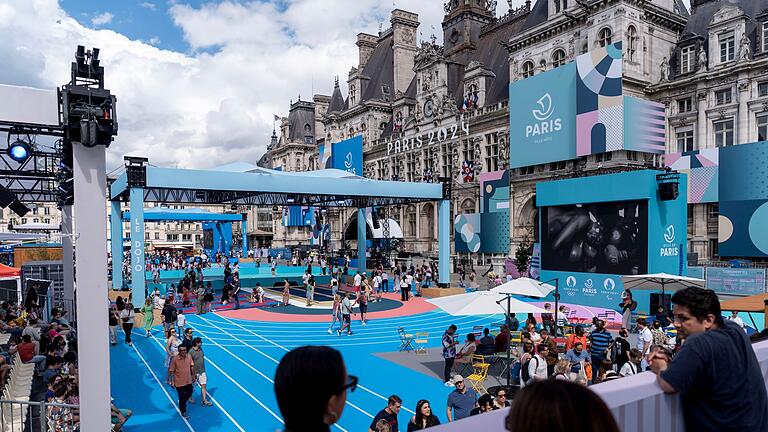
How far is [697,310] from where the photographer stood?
3.02 metres

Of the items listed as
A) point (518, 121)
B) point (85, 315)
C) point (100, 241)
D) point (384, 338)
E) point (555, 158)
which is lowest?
point (384, 338)

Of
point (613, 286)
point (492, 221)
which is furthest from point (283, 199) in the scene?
point (613, 286)

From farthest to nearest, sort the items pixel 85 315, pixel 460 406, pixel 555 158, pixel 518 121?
pixel 518 121, pixel 555 158, pixel 460 406, pixel 85 315

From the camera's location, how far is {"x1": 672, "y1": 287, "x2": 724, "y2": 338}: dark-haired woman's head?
9.75 feet

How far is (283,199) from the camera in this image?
33969 millimetres

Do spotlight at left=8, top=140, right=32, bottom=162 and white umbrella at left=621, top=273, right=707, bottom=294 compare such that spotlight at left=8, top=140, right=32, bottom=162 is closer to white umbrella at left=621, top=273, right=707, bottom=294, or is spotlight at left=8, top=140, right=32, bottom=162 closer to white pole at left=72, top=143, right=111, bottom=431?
white pole at left=72, top=143, right=111, bottom=431

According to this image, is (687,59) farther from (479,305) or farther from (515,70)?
(479,305)

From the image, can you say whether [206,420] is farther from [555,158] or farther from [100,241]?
[555,158]

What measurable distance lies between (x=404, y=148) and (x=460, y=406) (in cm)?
4766

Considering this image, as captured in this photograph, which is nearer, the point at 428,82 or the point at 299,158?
the point at 428,82

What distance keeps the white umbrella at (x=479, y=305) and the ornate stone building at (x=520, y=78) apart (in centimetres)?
2156

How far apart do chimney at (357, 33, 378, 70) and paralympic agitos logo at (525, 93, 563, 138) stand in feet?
122

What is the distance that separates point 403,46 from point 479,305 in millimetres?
53403

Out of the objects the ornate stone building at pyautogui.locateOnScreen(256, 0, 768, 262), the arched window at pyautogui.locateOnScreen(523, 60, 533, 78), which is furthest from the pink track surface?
the arched window at pyautogui.locateOnScreen(523, 60, 533, 78)
